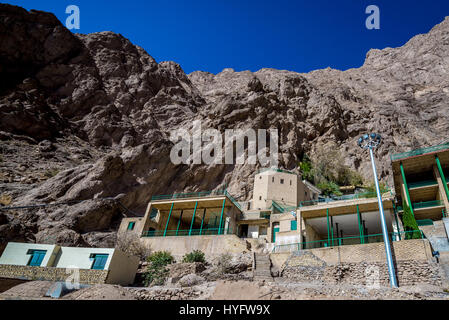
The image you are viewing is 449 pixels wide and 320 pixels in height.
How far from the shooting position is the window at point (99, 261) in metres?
19.1

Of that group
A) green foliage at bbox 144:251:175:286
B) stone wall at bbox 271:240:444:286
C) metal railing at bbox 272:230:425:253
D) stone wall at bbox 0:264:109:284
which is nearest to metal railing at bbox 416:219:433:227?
metal railing at bbox 272:230:425:253

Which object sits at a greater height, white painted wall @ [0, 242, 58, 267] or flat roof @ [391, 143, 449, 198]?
flat roof @ [391, 143, 449, 198]

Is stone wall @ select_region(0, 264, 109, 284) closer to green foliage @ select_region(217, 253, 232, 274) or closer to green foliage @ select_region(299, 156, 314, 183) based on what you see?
green foliage @ select_region(217, 253, 232, 274)

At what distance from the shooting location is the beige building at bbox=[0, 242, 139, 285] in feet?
62.3

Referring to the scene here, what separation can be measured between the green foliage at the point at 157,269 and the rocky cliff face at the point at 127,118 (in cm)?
721

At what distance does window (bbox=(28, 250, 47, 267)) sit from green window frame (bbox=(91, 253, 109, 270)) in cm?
380

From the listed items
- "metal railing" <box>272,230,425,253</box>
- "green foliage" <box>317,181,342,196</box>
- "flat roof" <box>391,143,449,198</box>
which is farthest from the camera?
"green foliage" <box>317,181,342,196</box>

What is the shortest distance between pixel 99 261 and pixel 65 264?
2558 mm

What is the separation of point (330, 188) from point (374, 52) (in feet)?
220

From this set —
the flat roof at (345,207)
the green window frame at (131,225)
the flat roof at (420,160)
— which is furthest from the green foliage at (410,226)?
the green window frame at (131,225)

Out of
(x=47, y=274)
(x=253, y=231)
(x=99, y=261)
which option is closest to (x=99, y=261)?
(x=99, y=261)

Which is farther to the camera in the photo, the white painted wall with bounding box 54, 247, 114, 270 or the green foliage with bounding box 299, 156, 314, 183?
the green foliage with bounding box 299, 156, 314, 183

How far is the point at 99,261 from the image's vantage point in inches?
762
